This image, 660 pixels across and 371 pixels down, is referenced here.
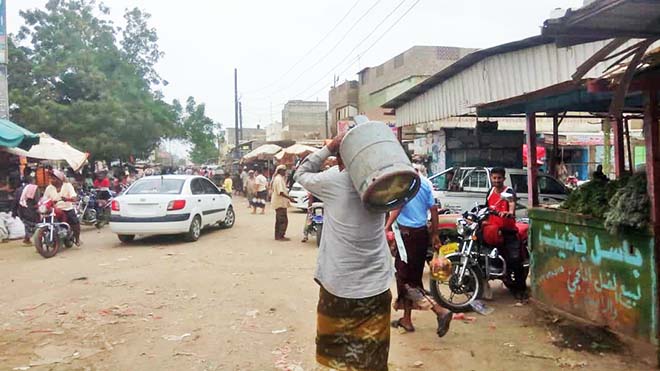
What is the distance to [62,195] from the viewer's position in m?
10.3

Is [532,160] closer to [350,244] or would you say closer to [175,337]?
[350,244]

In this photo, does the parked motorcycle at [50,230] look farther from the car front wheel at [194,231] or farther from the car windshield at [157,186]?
the car front wheel at [194,231]

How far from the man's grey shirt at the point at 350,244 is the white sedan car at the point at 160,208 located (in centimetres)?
819

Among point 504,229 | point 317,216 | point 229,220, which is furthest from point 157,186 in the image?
point 504,229

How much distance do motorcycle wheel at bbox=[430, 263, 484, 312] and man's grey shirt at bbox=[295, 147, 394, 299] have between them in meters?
2.76

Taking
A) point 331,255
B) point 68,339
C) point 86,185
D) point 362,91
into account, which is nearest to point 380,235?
point 331,255

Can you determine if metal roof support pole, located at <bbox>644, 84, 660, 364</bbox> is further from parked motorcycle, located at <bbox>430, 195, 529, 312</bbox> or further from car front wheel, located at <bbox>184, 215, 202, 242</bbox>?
car front wheel, located at <bbox>184, 215, 202, 242</bbox>

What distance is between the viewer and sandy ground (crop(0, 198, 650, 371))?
4457 mm

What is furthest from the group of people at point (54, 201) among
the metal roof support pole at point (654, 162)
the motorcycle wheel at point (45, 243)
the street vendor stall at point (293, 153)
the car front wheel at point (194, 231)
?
the street vendor stall at point (293, 153)

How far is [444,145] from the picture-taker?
55.4 feet

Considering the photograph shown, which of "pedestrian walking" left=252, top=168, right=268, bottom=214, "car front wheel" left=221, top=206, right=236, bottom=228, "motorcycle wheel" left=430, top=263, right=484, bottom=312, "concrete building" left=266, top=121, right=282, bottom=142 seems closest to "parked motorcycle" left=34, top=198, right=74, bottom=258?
"car front wheel" left=221, top=206, right=236, bottom=228

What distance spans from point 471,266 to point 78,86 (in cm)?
2044

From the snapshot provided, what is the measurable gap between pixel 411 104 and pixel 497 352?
36.0 feet

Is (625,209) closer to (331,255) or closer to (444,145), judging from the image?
(331,255)
